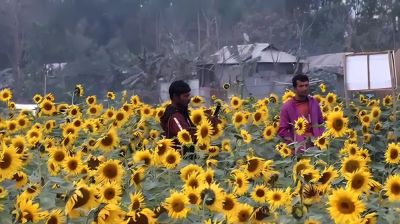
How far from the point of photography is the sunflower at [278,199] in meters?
2.38

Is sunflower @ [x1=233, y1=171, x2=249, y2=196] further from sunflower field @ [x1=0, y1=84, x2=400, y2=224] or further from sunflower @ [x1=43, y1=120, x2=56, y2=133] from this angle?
sunflower @ [x1=43, y1=120, x2=56, y2=133]

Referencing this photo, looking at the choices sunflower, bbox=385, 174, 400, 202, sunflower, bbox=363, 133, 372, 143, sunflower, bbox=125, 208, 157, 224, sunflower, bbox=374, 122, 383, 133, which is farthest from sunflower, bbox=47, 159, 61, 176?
sunflower, bbox=374, 122, 383, 133

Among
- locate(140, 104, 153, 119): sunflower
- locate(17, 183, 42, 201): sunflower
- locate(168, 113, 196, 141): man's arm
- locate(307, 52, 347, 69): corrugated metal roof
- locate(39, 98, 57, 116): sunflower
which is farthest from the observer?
locate(307, 52, 347, 69): corrugated metal roof

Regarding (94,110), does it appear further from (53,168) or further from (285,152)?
(53,168)

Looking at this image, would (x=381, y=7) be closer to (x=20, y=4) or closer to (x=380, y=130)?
(x=20, y=4)

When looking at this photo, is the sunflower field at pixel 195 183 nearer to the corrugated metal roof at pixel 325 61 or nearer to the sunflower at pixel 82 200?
the sunflower at pixel 82 200

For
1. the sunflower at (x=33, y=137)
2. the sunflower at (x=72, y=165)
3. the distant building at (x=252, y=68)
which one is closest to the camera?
the sunflower at (x=72, y=165)

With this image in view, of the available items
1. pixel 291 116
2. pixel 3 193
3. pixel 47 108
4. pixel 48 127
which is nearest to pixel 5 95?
pixel 47 108

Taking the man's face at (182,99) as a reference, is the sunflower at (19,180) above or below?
below

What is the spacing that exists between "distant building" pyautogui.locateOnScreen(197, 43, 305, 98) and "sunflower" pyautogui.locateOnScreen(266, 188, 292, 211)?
20.5m

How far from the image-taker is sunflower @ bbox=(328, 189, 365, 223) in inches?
76.0

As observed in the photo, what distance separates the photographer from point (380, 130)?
5801mm

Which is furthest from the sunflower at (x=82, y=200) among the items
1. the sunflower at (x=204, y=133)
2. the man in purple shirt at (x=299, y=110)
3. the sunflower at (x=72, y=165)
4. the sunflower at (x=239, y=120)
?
the sunflower at (x=239, y=120)

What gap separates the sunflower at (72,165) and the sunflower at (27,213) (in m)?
0.82
